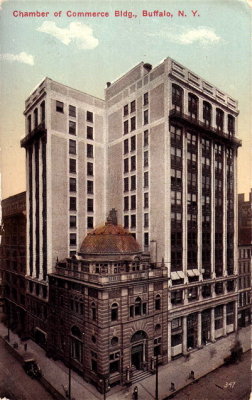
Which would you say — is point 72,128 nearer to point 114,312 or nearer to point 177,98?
point 177,98

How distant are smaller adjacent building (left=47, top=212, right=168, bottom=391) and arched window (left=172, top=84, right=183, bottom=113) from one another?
Result: 1598 cm

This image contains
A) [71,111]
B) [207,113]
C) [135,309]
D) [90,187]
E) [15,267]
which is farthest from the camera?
[15,267]

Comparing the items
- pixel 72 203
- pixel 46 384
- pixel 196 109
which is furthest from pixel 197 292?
pixel 196 109

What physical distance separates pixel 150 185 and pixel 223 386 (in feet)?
71.2

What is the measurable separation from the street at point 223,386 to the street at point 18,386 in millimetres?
12197

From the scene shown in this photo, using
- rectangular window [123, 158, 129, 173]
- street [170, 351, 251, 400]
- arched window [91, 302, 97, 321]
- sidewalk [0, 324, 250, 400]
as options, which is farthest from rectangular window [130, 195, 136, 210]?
street [170, 351, 251, 400]

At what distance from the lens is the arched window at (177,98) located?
35031mm

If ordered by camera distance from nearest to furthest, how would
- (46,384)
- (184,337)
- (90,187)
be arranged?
(46,384), (184,337), (90,187)

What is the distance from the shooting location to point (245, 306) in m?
43.2

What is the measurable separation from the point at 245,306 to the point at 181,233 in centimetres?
1699

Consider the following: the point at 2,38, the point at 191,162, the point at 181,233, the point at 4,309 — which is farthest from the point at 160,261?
the point at 4,309

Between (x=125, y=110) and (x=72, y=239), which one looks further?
(x=125, y=110)

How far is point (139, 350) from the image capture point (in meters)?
30.8

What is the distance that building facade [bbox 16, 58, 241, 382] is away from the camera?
34.9 meters
